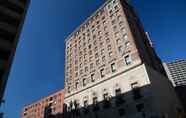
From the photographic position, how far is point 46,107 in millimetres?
85250

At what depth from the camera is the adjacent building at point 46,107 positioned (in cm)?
8038

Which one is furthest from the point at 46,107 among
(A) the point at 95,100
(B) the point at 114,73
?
(B) the point at 114,73

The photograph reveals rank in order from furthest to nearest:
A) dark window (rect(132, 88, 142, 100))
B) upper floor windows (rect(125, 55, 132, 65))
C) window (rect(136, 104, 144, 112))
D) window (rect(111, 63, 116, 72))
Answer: window (rect(111, 63, 116, 72)), upper floor windows (rect(125, 55, 132, 65)), dark window (rect(132, 88, 142, 100)), window (rect(136, 104, 144, 112))

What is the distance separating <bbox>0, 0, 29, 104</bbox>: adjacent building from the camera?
2188cm

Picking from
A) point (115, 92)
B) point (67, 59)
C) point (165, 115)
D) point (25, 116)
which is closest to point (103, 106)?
point (115, 92)

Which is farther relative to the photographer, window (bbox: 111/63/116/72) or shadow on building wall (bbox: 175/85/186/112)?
shadow on building wall (bbox: 175/85/186/112)

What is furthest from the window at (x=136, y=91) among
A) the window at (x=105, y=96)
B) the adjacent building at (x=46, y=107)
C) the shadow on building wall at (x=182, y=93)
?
the adjacent building at (x=46, y=107)

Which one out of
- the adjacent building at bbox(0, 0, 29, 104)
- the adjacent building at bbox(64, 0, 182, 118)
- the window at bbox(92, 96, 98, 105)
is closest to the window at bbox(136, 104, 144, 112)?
the adjacent building at bbox(64, 0, 182, 118)

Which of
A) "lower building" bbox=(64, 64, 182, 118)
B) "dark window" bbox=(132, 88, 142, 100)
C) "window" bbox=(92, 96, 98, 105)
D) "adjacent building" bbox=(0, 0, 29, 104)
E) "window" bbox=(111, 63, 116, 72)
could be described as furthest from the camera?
"window" bbox=(92, 96, 98, 105)

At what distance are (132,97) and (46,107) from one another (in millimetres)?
63302

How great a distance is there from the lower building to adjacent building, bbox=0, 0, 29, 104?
19419 mm

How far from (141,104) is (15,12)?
23.6 meters

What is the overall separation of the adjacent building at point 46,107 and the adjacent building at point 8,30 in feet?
189

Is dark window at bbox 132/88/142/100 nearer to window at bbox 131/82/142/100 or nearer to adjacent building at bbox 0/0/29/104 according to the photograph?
window at bbox 131/82/142/100
